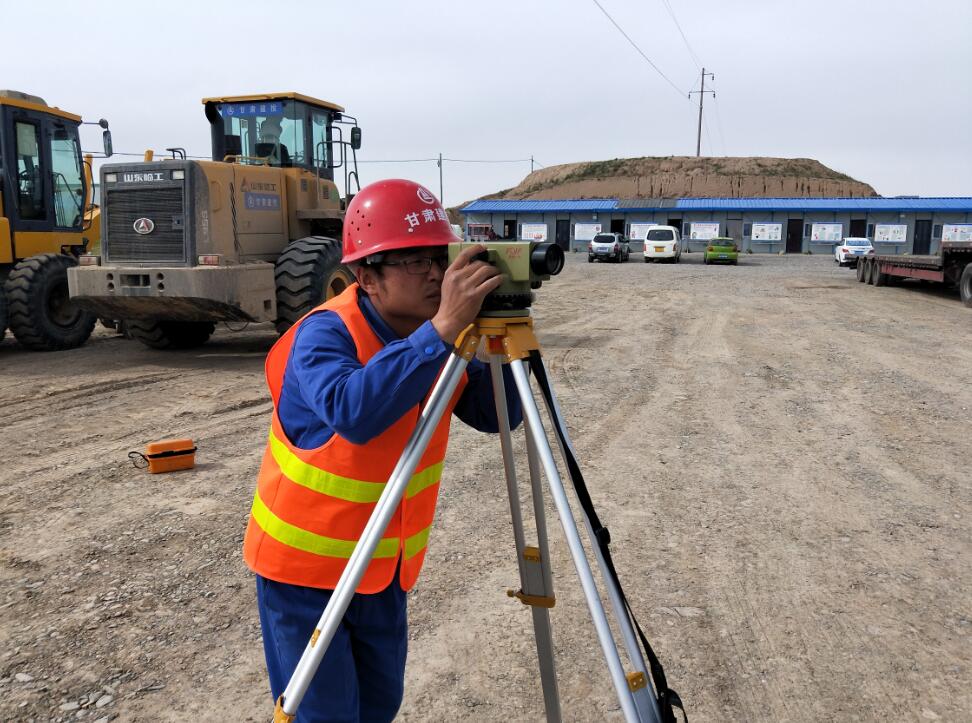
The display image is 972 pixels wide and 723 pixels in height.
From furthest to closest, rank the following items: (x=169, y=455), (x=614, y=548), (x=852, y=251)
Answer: (x=852, y=251) → (x=169, y=455) → (x=614, y=548)

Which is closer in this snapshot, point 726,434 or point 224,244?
point 726,434

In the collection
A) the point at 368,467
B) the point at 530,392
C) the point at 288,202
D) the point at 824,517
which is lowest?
the point at 824,517

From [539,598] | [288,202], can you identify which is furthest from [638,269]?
[539,598]

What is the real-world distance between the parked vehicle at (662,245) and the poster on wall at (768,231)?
16.7 m

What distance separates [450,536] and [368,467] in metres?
2.75

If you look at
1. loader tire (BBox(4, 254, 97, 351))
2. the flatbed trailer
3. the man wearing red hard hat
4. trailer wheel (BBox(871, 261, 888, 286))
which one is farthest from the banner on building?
the man wearing red hard hat

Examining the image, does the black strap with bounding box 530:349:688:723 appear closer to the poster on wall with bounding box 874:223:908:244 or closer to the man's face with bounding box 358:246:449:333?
the man's face with bounding box 358:246:449:333

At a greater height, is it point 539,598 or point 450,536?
point 539,598

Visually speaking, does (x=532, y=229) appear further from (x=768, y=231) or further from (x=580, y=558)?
(x=580, y=558)

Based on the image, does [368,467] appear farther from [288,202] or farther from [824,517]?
[288,202]

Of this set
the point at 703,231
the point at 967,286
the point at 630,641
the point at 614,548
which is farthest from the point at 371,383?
the point at 703,231

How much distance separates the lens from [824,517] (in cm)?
477

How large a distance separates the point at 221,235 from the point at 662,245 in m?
28.8

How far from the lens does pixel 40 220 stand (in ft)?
35.9
